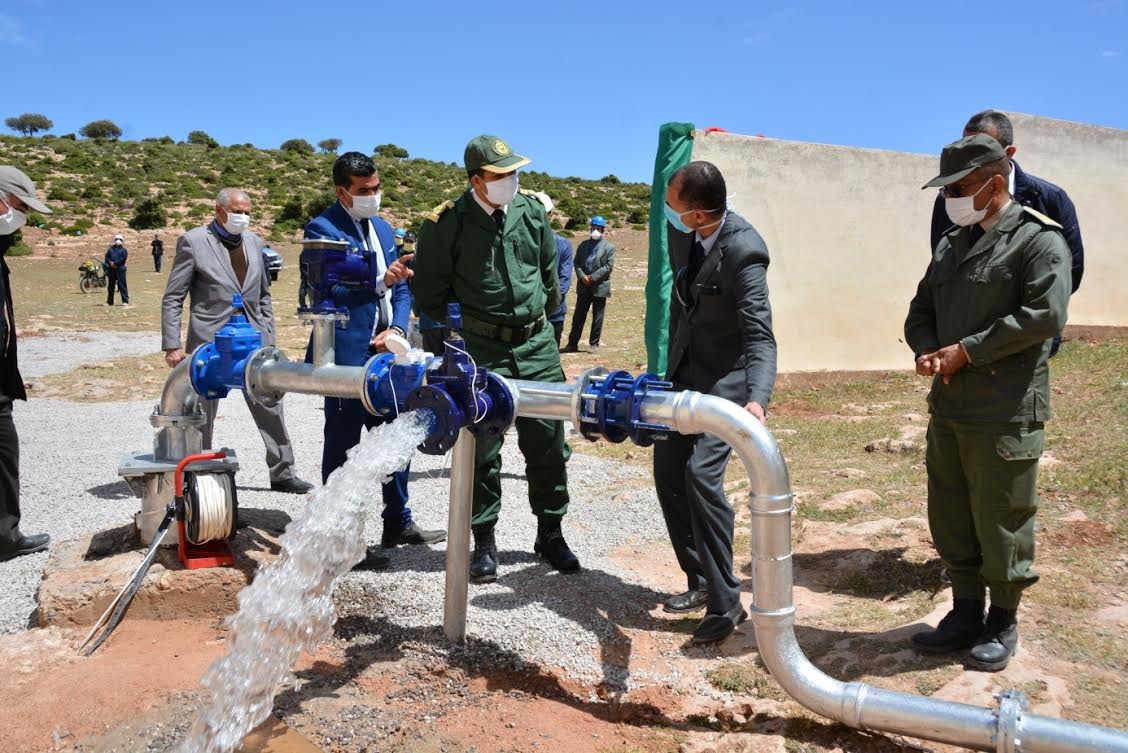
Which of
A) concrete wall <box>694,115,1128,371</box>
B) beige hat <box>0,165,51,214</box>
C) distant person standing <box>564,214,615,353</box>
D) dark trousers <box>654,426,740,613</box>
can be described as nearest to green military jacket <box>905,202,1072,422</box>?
dark trousers <box>654,426,740,613</box>

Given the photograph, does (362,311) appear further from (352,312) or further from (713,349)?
(713,349)

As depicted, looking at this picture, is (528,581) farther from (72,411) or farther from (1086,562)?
(72,411)

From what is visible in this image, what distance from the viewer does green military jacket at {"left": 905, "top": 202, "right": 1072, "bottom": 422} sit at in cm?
324

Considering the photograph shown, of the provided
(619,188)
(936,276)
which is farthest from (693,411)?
(619,188)

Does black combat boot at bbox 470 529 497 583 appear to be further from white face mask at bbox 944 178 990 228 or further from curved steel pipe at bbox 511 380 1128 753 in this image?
white face mask at bbox 944 178 990 228

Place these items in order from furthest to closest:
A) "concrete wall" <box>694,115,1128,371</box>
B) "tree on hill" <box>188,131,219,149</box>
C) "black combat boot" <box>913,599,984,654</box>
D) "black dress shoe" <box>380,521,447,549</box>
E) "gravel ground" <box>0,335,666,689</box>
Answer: "tree on hill" <box>188,131,219,149</box>, "concrete wall" <box>694,115,1128,371</box>, "black dress shoe" <box>380,521,447,549</box>, "gravel ground" <box>0,335,666,689</box>, "black combat boot" <box>913,599,984,654</box>

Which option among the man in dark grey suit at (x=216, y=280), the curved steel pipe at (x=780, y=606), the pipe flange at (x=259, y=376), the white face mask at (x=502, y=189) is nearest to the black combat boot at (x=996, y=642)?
the curved steel pipe at (x=780, y=606)

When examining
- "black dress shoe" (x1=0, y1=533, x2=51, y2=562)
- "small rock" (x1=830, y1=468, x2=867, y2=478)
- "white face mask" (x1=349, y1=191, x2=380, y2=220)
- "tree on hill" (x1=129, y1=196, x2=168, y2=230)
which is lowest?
"black dress shoe" (x1=0, y1=533, x2=51, y2=562)

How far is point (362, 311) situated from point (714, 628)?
7.70 feet

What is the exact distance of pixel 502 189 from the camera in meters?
4.24

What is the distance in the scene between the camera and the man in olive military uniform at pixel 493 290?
4355 mm

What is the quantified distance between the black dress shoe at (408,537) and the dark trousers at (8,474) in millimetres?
1914

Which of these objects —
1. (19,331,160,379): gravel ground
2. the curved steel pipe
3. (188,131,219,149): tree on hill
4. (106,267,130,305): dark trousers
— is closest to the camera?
the curved steel pipe

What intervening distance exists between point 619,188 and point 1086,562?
5682 centimetres
